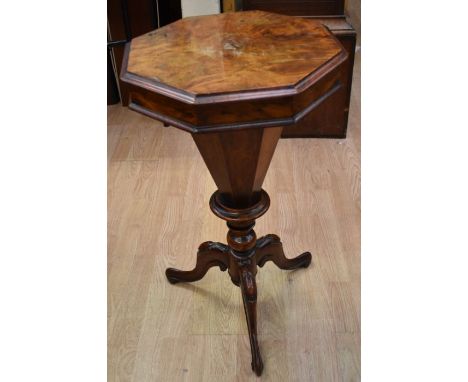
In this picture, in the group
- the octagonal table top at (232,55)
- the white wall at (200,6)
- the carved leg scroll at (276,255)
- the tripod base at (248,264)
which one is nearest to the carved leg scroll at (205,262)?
the tripod base at (248,264)

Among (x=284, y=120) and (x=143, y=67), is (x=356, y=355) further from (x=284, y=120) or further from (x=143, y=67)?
(x=143, y=67)

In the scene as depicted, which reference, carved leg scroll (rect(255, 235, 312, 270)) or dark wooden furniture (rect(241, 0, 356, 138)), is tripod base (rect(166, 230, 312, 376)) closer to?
carved leg scroll (rect(255, 235, 312, 270))

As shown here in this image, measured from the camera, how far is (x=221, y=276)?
2072 mm

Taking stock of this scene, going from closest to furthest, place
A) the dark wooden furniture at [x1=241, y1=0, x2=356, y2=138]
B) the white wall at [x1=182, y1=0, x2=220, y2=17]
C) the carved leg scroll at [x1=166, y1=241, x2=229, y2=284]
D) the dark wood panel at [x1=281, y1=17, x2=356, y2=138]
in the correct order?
the carved leg scroll at [x1=166, y1=241, x2=229, y2=284] < the dark wooden furniture at [x1=241, y1=0, x2=356, y2=138] < the dark wood panel at [x1=281, y1=17, x2=356, y2=138] < the white wall at [x1=182, y1=0, x2=220, y2=17]

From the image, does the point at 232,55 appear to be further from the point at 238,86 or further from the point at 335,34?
the point at 335,34

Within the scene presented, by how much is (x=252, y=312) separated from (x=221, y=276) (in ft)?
1.31

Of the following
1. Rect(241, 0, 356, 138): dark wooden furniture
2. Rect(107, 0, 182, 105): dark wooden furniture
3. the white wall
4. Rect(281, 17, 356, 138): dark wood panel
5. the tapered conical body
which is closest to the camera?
the tapered conical body

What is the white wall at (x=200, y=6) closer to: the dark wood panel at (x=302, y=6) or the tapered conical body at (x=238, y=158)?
the dark wood panel at (x=302, y=6)

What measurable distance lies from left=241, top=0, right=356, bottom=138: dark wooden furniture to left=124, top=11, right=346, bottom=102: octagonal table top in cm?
105

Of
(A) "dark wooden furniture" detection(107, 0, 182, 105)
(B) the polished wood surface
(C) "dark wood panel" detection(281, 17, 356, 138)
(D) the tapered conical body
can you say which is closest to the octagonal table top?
(B) the polished wood surface

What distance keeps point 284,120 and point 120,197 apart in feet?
5.09

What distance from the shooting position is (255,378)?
A: 168cm

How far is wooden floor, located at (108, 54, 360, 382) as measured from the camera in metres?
1.74

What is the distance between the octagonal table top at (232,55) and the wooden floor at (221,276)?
104cm
